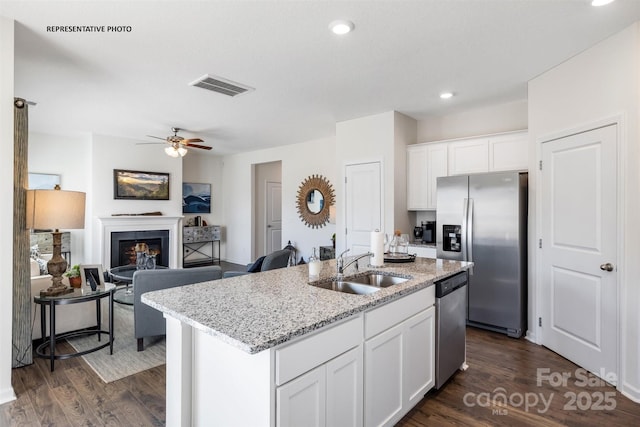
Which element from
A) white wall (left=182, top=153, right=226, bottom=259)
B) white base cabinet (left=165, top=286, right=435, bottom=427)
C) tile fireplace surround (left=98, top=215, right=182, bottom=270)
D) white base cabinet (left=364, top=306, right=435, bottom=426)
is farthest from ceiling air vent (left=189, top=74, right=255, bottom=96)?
white wall (left=182, top=153, right=226, bottom=259)

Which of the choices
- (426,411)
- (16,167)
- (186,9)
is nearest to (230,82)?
(186,9)

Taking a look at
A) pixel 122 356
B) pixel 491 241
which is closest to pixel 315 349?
pixel 122 356

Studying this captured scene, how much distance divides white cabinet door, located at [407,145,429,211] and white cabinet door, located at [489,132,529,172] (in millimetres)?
833

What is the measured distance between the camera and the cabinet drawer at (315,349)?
1.31 metres

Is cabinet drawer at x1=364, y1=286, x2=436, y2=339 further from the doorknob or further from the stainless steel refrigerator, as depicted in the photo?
the doorknob

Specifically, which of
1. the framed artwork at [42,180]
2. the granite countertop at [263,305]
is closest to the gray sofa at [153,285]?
the granite countertop at [263,305]

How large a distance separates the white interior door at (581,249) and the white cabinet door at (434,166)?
1.29 m

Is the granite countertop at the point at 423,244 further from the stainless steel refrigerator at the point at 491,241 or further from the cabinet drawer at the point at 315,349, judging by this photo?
the cabinet drawer at the point at 315,349

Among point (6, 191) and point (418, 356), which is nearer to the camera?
point (418, 356)

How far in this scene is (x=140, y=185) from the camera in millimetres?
6633

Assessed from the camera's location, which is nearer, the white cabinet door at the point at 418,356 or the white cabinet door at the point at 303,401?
the white cabinet door at the point at 303,401

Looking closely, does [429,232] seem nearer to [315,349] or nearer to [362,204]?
[362,204]

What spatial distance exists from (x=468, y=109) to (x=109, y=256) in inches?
248

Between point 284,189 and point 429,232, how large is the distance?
3.56 metres
